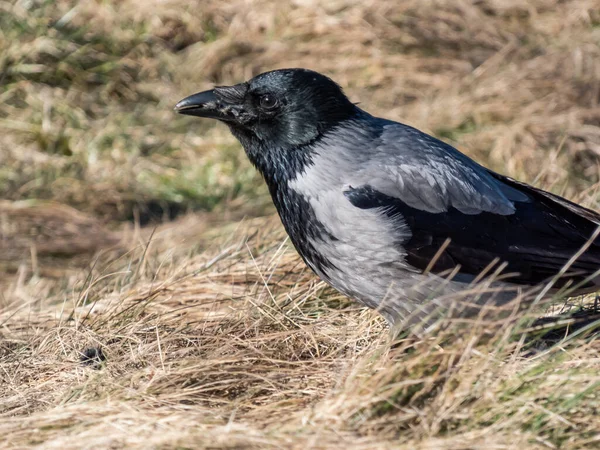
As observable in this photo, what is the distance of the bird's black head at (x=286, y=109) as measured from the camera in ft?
11.9

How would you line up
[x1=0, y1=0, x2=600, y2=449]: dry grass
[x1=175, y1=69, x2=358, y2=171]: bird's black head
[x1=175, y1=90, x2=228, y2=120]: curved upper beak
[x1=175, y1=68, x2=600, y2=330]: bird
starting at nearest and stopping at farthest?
[x1=0, y1=0, x2=600, y2=449]: dry grass < [x1=175, y1=68, x2=600, y2=330]: bird < [x1=175, y1=69, x2=358, y2=171]: bird's black head < [x1=175, y1=90, x2=228, y2=120]: curved upper beak

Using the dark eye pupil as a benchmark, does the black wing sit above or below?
below

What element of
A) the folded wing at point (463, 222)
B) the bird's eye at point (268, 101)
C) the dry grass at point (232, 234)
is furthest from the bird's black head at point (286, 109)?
the dry grass at point (232, 234)

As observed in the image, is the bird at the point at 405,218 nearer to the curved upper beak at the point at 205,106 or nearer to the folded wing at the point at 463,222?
the folded wing at the point at 463,222

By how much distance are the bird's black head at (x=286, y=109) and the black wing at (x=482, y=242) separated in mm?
383

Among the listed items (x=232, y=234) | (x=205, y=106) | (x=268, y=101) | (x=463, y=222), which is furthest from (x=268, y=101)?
(x=232, y=234)

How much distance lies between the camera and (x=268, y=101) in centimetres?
366

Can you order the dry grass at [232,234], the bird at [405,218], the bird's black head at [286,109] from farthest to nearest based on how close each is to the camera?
the bird's black head at [286,109]
the bird at [405,218]
the dry grass at [232,234]

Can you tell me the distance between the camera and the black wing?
3.33 metres

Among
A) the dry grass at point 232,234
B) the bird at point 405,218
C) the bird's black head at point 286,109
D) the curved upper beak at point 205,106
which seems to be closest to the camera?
the dry grass at point 232,234

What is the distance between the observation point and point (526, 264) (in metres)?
3.37

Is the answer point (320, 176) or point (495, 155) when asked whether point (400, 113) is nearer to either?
point (495, 155)

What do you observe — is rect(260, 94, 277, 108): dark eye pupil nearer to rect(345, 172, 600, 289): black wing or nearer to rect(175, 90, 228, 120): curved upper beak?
rect(175, 90, 228, 120): curved upper beak

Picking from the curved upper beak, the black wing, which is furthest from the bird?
the curved upper beak
